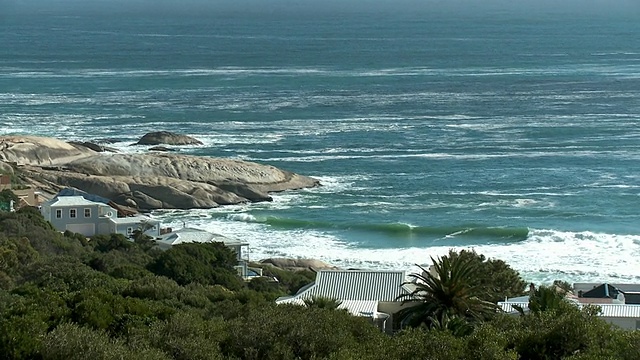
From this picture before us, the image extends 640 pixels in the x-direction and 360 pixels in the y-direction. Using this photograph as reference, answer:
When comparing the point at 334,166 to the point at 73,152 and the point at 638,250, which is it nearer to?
the point at 73,152

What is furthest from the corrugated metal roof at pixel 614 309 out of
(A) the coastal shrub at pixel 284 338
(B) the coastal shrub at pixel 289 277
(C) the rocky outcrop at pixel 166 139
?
(C) the rocky outcrop at pixel 166 139

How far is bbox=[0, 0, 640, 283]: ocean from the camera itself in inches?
2096

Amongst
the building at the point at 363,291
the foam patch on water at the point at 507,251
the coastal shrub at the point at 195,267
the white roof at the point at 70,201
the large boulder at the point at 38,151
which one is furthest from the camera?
the large boulder at the point at 38,151

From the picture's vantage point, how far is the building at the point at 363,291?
29516 mm

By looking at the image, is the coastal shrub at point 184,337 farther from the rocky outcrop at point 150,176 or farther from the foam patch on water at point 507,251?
the rocky outcrop at point 150,176

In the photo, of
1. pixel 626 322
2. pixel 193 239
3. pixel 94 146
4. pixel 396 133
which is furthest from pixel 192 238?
pixel 396 133

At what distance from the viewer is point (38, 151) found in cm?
6919

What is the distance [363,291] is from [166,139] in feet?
158

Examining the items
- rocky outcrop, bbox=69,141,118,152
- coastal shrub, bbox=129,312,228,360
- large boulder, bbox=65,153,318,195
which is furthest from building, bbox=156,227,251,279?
rocky outcrop, bbox=69,141,118,152

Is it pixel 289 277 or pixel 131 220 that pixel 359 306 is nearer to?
pixel 289 277

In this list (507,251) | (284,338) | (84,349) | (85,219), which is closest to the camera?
(84,349)

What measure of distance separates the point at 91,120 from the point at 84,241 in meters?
44.6

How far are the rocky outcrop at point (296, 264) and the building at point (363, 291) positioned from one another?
44.9ft

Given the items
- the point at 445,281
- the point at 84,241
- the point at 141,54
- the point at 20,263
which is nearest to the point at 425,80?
the point at 141,54
